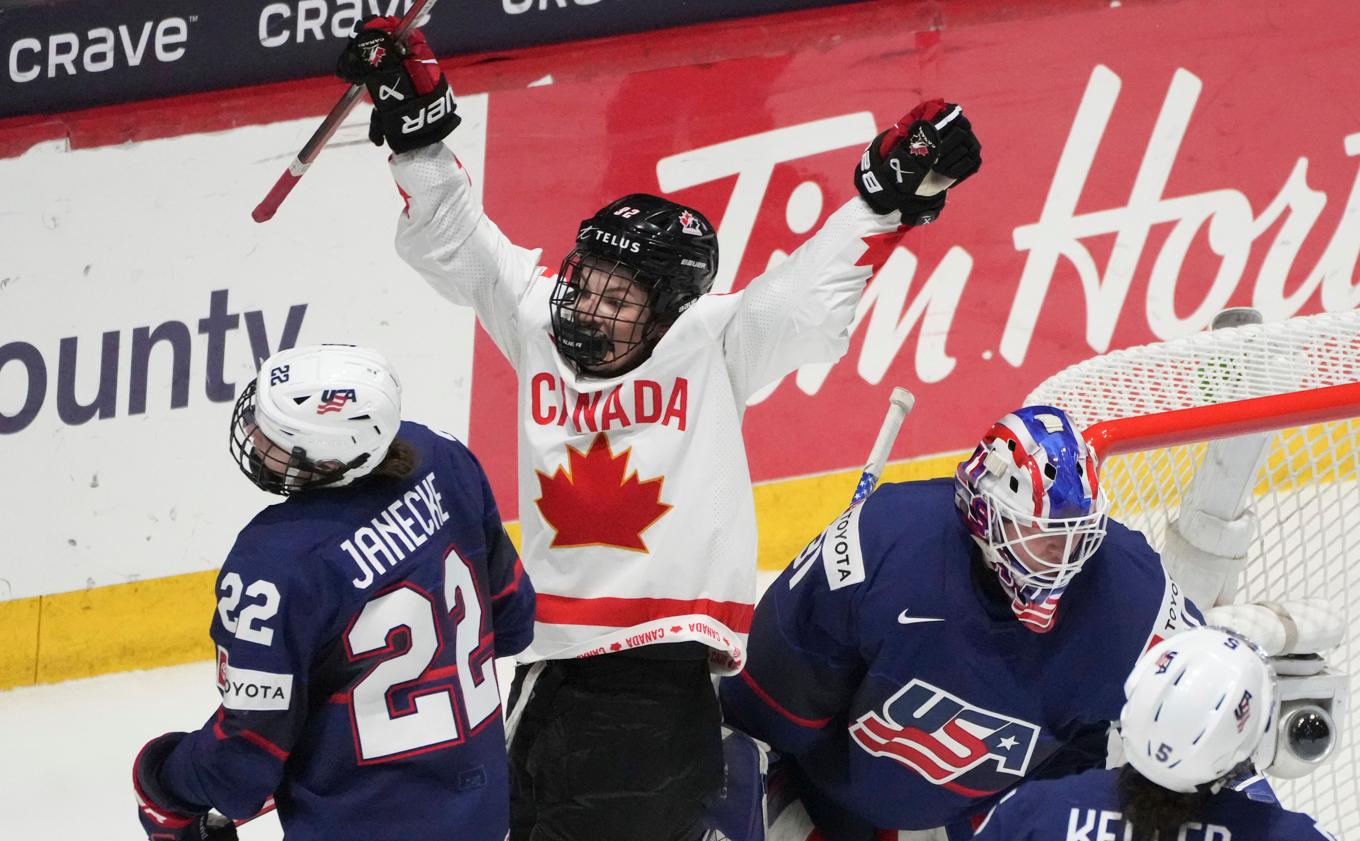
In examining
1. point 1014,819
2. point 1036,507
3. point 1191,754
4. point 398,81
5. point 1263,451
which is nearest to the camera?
point 1191,754

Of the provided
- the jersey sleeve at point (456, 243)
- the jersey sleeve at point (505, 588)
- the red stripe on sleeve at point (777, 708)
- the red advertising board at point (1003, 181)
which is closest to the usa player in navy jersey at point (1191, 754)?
the red stripe on sleeve at point (777, 708)

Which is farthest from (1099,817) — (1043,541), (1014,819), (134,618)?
(134,618)

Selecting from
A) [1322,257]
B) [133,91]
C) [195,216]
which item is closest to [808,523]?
[1322,257]

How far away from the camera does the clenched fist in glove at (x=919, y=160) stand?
2.70 metres

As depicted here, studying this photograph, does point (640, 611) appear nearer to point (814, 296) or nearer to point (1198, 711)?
point (814, 296)

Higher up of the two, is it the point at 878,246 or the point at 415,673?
the point at 878,246

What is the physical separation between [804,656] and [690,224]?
719mm

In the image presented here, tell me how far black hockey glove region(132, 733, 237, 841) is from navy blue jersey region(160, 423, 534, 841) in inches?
0.8

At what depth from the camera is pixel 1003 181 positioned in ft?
15.4

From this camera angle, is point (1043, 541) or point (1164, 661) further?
point (1043, 541)

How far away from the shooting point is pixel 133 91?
15.9 feet

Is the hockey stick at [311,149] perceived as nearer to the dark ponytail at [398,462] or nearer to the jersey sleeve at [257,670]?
the dark ponytail at [398,462]

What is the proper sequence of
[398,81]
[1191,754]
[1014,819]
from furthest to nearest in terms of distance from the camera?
1. [398,81]
2. [1014,819]
3. [1191,754]

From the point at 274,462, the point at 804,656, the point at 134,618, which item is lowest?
the point at 134,618
